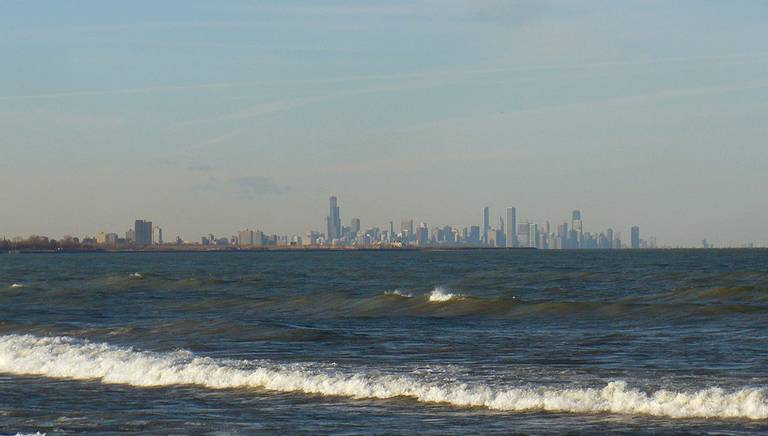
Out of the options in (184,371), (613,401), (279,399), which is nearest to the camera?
(613,401)

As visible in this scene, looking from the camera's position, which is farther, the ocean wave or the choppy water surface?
the ocean wave

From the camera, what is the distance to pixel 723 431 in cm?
1803

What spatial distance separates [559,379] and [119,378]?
1086 centimetres

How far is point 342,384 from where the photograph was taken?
2372 cm

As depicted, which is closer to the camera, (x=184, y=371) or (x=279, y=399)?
(x=279, y=399)

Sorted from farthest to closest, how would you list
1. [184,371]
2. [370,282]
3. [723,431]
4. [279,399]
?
[370,282] → [184,371] → [279,399] → [723,431]

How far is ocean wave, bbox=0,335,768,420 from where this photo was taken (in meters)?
20.0

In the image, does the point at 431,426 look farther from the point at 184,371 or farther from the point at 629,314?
the point at 629,314

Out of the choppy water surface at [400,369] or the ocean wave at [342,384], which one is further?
the ocean wave at [342,384]

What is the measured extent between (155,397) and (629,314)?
24.0 meters

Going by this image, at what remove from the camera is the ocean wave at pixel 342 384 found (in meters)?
20.0

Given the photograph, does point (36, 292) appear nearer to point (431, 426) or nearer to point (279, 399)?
point (279, 399)

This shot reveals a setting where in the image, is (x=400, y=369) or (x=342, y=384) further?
(x=400, y=369)

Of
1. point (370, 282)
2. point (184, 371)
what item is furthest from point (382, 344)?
point (370, 282)
